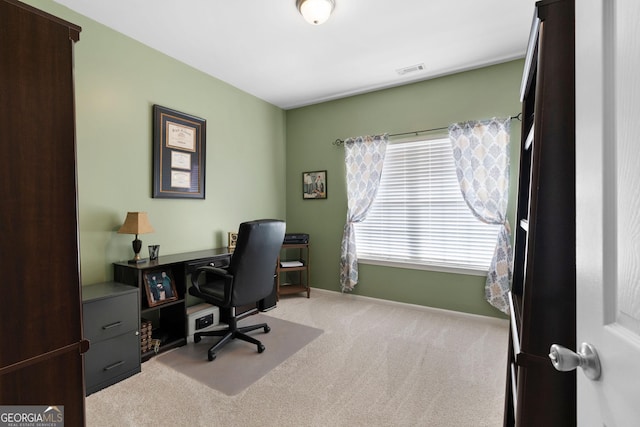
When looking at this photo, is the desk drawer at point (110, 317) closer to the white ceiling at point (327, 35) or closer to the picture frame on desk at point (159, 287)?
the picture frame on desk at point (159, 287)

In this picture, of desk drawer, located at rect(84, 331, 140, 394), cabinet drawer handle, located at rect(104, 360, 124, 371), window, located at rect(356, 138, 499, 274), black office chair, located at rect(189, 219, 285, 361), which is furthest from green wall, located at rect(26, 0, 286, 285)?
window, located at rect(356, 138, 499, 274)

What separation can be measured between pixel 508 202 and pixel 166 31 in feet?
11.9

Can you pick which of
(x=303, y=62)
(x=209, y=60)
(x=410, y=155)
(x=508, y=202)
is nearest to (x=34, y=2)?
(x=209, y=60)

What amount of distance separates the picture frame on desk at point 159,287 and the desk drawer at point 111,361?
1.14ft

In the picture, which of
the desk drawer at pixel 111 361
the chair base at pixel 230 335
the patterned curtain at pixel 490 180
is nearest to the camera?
the desk drawer at pixel 111 361

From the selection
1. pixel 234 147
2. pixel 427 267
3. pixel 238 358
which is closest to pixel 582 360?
pixel 238 358

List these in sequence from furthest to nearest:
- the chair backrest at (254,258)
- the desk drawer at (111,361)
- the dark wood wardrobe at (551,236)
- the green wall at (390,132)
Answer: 1. the green wall at (390,132)
2. the chair backrest at (254,258)
3. the desk drawer at (111,361)
4. the dark wood wardrobe at (551,236)

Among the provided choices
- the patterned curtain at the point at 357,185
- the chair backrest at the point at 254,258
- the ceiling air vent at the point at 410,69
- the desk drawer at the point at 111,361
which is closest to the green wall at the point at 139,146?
the desk drawer at the point at 111,361

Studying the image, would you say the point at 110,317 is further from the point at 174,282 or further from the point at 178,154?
the point at 178,154

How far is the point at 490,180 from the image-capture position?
3.02 metres

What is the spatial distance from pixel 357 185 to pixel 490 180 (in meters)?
1.50

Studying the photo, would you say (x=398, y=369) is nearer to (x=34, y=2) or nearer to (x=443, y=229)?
(x=443, y=229)

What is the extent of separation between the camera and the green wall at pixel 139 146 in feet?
7.64

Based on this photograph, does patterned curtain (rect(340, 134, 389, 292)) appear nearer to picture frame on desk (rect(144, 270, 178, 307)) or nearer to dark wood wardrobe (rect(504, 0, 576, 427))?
picture frame on desk (rect(144, 270, 178, 307))
